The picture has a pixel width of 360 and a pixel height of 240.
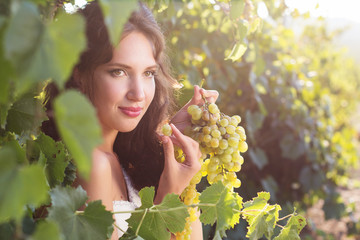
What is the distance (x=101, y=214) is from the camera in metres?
0.71

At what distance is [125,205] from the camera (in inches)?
52.1

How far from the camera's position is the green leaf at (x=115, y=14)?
0.38m

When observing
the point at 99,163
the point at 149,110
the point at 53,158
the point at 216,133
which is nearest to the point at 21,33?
the point at 53,158

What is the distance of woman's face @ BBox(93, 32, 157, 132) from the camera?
117cm

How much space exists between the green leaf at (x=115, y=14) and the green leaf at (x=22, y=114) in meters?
0.45

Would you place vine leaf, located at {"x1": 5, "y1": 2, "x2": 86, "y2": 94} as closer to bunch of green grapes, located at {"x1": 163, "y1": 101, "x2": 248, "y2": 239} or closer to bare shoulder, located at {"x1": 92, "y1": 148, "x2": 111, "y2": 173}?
bunch of green grapes, located at {"x1": 163, "y1": 101, "x2": 248, "y2": 239}

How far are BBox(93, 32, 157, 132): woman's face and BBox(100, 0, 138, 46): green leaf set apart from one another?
2.54 feet

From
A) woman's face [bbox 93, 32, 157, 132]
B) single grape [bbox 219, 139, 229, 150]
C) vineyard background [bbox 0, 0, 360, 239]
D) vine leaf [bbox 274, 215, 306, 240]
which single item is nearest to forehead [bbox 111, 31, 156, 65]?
woman's face [bbox 93, 32, 157, 132]

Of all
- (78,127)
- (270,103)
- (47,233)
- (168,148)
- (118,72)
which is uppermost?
(78,127)

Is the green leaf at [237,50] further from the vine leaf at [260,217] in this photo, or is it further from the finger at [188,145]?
the vine leaf at [260,217]

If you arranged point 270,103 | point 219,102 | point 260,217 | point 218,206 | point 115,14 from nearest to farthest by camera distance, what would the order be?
point 115,14 < point 218,206 < point 260,217 < point 219,102 < point 270,103

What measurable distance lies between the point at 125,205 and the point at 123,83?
389 mm

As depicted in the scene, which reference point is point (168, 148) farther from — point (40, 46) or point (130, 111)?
point (40, 46)

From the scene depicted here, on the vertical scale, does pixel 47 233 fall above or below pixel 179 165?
above
